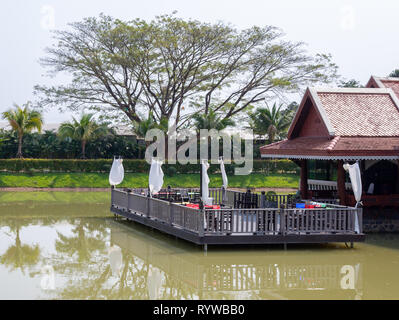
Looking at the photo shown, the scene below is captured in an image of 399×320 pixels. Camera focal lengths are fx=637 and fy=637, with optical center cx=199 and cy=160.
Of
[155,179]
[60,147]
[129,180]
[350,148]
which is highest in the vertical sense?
[60,147]

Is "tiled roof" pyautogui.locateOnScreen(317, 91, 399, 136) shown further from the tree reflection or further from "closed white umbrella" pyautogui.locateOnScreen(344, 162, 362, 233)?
the tree reflection

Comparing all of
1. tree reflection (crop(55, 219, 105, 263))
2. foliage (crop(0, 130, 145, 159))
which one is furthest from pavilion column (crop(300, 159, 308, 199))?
foliage (crop(0, 130, 145, 159))

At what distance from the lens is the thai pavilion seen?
19922 mm

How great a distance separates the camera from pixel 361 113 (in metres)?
21.8

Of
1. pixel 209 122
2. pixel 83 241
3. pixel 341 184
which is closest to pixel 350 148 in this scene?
pixel 341 184

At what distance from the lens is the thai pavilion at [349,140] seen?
1992 centimetres

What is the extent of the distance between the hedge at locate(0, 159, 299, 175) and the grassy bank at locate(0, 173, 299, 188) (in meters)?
0.49

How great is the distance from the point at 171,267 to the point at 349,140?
328 inches

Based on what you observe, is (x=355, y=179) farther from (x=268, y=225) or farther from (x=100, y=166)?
(x=100, y=166)

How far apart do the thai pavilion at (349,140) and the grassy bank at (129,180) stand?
13.6m

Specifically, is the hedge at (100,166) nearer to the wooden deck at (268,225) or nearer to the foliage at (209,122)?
the foliage at (209,122)

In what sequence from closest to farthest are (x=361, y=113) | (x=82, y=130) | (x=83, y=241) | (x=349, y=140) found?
1. (x=83, y=241)
2. (x=349, y=140)
3. (x=361, y=113)
4. (x=82, y=130)

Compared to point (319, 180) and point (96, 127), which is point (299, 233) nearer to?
point (319, 180)
